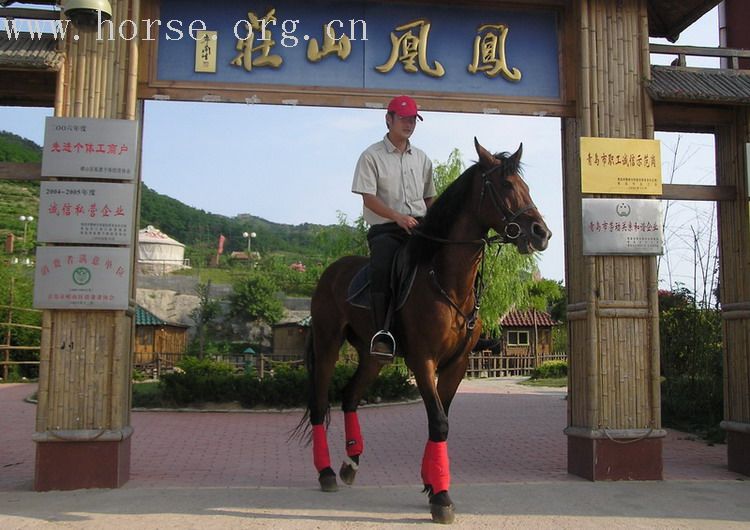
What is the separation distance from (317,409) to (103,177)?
8.64 ft

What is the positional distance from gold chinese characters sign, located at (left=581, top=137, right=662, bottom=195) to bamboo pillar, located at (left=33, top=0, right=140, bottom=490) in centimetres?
399

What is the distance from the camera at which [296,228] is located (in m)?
107

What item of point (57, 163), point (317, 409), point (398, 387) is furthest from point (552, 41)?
point (398, 387)

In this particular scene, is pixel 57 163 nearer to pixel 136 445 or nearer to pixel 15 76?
pixel 15 76

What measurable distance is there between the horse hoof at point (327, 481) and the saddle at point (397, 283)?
53.7 inches

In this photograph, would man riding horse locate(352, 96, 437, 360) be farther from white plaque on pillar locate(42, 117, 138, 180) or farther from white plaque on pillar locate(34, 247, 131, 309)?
white plaque on pillar locate(34, 247, 131, 309)

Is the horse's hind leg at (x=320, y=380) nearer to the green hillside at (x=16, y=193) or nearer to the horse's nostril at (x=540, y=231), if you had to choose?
the horse's nostril at (x=540, y=231)

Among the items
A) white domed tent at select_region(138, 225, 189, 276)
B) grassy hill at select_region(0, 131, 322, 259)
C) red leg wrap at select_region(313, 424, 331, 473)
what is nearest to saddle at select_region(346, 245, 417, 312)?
red leg wrap at select_region(313, 424, 331, 473)

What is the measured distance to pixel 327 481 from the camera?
5.71m

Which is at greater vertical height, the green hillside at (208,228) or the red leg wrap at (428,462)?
the green hillside at (208,228)

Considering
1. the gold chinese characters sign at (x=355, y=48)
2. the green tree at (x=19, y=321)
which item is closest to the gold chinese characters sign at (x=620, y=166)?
the gold chinese characters sign at (x=355, y=48)

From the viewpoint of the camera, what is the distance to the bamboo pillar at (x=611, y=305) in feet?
20.6

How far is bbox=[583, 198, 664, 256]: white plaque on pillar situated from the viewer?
643 centimetres

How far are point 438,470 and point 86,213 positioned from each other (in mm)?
3479
